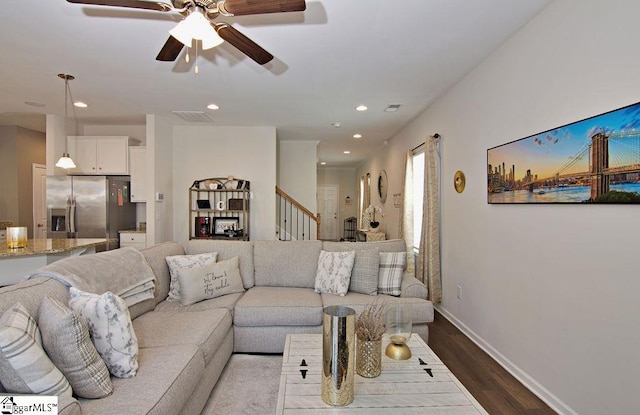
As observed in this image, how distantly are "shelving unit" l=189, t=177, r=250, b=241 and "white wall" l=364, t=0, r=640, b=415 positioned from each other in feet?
11.4

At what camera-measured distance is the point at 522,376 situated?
239cm

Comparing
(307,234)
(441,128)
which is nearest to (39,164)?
(307,234)

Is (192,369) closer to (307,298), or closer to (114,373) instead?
(114,373)

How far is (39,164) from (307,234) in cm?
531

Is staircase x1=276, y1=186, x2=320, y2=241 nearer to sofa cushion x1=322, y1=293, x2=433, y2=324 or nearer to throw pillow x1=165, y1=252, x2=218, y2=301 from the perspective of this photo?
throw pillow x1=165, y1=252, x2=218, y2=301

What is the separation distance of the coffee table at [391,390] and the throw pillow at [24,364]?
88 cm

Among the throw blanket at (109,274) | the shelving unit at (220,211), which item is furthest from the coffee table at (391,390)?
the shelving unit at (220,211)

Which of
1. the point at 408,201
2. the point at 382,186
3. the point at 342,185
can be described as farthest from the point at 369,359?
the point at 342,185

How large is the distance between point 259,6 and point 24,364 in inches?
74.0

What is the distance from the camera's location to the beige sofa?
1.48m

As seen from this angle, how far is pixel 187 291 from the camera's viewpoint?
273cm

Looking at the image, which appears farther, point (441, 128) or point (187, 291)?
point (441, 128)

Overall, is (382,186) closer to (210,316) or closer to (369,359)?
(210,316)

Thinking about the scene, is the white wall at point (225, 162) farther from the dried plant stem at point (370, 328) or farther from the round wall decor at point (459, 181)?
the dried plant stem at point (370, 328)
